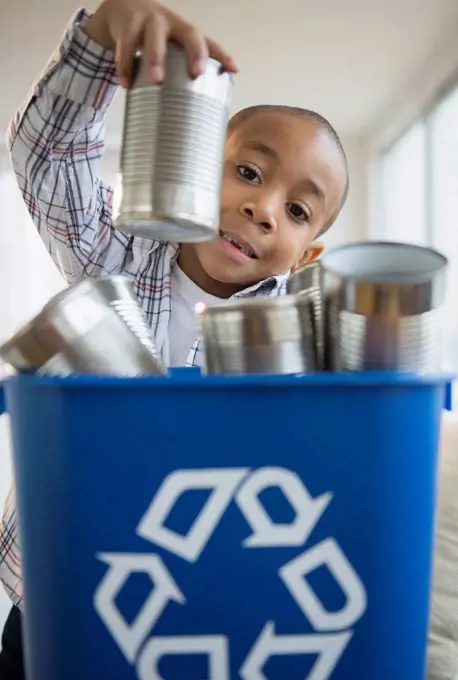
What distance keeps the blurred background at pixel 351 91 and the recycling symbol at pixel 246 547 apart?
1.63m

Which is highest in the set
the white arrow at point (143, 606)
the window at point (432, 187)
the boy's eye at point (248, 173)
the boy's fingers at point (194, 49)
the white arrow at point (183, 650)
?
the window at point (432, 187)

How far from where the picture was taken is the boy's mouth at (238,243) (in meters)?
0.69

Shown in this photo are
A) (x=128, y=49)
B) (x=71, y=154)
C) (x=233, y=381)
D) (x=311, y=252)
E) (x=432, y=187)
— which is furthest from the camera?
(x=432, y=187)

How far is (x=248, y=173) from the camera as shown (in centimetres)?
71

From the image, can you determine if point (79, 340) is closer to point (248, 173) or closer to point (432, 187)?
point (248, 173)

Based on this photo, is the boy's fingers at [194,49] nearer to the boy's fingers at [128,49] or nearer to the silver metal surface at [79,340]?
the boy's fingers at [128,49]

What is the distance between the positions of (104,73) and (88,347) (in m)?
0.24

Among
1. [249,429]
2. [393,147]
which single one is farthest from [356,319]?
[393,147]

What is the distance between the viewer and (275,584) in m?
0.37

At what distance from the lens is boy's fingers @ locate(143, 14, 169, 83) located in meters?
0.44

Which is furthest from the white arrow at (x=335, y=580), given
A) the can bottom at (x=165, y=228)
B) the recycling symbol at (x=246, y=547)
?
the can bottom at (x=165, y=228)

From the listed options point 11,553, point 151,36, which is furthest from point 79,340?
point 11,553

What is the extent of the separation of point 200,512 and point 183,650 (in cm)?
7

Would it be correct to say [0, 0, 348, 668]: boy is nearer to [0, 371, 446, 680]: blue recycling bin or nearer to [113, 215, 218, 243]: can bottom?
[113, 215, 218, 243]: can bottom
